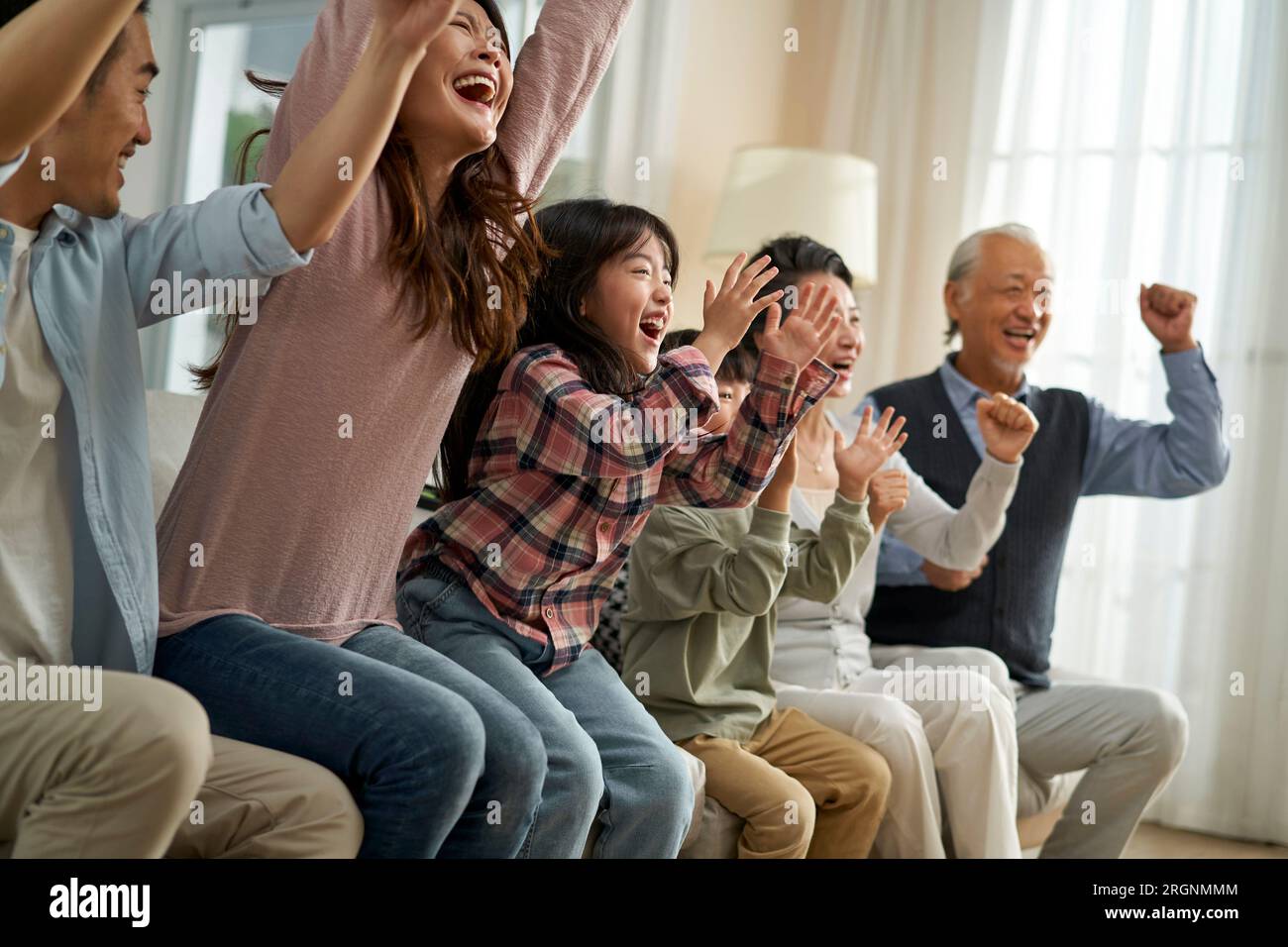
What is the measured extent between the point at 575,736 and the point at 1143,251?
2339 mm

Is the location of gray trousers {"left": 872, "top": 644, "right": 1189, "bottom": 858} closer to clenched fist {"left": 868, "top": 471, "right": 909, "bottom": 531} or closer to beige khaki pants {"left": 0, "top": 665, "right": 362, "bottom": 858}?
clenched fist {"left": 868, "top": 471, "right": 909, "bottom": 531}

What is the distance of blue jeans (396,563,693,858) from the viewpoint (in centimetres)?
130

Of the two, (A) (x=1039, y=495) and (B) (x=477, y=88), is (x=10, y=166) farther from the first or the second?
(A) (x=1039, y=495)

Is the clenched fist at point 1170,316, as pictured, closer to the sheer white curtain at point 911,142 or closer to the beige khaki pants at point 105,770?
the sheer white curtain at point 911,142

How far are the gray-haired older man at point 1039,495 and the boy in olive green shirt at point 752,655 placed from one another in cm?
47

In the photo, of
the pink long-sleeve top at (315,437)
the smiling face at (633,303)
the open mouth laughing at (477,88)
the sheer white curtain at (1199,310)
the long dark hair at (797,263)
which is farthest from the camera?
the sheer white curtain at (1199,310)

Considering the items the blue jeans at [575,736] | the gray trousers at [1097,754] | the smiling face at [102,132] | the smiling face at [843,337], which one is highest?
the smiling face at [102,132]

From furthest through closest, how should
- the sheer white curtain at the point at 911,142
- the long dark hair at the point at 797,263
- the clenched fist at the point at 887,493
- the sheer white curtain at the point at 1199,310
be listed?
the sheer white curtain at the point at 911,142 → the sheer white curtain at the point at 1199,310 → the long dark hair at the point at 797,263 → the clenched fist at the point at 887,493

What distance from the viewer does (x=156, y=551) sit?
1194mm

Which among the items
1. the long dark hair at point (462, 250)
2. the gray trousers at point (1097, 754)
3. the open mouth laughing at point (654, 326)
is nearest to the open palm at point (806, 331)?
the open mouth laughing at point (654, 326)

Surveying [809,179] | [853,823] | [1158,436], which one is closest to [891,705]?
[853,823]

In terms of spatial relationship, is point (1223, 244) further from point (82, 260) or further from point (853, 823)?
point (82, 260)

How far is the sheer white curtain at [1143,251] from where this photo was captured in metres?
2.98

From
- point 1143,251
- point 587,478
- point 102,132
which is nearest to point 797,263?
point 587,478
